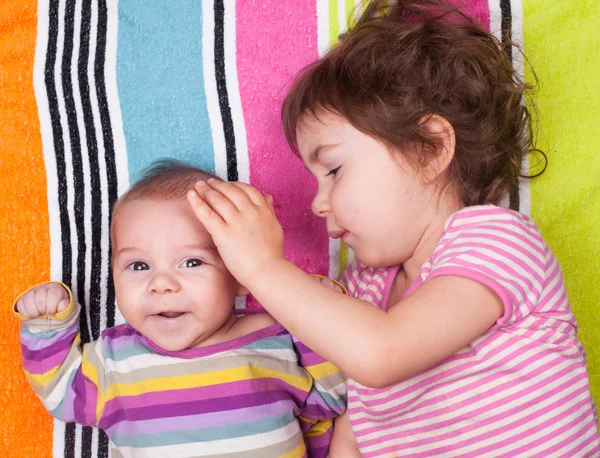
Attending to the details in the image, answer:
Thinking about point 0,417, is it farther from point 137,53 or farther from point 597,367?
point 597,367

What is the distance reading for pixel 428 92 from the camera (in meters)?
1.21

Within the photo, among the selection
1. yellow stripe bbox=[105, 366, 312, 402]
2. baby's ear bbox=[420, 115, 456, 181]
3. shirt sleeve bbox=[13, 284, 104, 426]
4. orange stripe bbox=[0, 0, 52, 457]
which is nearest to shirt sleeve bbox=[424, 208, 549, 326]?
baby's ear bbox=[420, 115, 456, 181]

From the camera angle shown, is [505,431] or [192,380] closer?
[505,431]

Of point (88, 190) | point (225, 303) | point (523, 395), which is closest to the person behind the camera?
point (523, 395)

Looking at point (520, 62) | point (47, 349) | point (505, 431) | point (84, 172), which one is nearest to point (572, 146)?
point (520, 62)

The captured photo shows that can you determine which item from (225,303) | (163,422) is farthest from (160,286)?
(163,422)

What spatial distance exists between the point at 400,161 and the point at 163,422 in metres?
0.54

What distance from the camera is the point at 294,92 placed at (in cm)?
128

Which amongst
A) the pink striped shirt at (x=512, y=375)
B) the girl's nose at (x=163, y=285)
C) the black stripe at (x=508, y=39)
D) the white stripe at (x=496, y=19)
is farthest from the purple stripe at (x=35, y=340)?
the white stripe at (x=496, y=19)

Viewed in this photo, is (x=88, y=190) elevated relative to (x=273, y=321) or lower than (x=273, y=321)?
elevated

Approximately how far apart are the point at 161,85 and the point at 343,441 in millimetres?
705

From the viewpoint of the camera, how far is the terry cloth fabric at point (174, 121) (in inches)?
52.3

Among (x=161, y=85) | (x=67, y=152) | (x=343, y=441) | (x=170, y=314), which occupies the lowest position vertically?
(x=343, y=441)

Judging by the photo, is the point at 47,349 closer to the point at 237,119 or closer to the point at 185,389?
the point at 185,389
